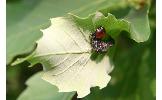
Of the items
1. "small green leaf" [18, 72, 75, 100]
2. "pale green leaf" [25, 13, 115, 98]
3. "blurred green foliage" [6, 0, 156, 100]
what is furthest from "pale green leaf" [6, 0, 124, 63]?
"pale green leaf" [25, 13, 115, 98]

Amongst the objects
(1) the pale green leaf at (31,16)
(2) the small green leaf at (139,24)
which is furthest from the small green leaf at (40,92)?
(2) the small green leaf at (139,24)

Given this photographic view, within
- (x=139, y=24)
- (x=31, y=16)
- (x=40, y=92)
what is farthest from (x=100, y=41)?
(x=31, y=16)

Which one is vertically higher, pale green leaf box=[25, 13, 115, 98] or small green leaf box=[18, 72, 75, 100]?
pale green leaf box=[25, 13, 115, 98]

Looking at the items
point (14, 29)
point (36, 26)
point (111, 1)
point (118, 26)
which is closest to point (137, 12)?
point (111, 1)

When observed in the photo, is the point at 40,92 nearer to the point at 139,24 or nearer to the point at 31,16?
the point at 31,16

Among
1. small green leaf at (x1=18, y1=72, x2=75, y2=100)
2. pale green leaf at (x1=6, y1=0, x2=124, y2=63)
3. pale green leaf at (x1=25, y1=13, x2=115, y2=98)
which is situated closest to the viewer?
pale green leaf at (x1=25, y1=13, x2=115, y2=98)

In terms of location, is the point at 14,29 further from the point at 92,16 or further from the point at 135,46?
the point at 92,16

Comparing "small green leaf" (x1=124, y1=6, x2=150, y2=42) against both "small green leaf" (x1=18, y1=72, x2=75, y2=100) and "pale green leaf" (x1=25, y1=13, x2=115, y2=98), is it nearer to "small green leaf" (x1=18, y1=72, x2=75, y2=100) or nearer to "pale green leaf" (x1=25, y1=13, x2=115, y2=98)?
"pale green leaf" (x1=25, y1=13, x2=115, y2=98)
